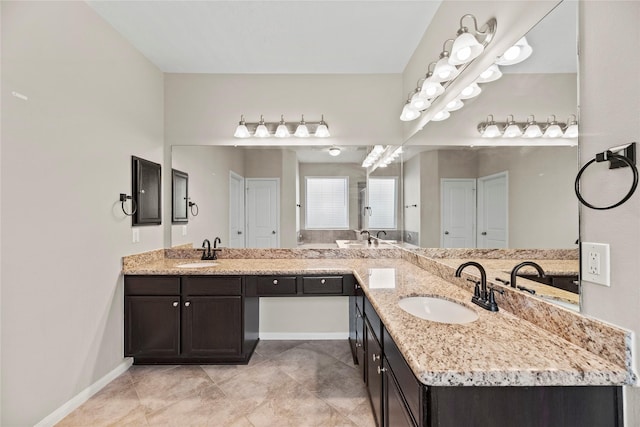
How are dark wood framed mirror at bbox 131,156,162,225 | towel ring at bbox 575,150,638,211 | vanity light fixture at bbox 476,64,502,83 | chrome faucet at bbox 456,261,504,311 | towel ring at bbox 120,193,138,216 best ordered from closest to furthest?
towel ring at bbox 575,150,638,211, chrome faucet at bbox 456,261,504,311, vanity light fixture at bbox 476,64,502,83, towel ring at bbox 120,193,138,216, dark wood framed mirror at bbox 131,156,162,225

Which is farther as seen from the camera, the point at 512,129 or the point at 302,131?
the point at 302,131

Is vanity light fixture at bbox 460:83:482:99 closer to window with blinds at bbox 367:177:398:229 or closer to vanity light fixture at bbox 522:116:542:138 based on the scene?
vanity light fixture at bbox 522:116:542:138

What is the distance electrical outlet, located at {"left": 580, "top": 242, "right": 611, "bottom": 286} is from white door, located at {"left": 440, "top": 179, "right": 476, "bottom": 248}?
77 centimetres

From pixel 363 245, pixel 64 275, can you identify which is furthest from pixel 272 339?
pixel 64 275

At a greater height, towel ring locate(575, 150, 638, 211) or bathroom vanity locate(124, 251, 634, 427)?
towel ring locate(575, 150, 638, 211)

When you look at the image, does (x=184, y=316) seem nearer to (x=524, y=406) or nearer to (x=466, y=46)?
(x=524, y=406)

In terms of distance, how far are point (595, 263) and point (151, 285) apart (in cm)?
275

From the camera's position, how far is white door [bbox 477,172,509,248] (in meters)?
1.45

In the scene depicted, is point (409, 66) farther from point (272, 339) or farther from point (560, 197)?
point (272, 339)

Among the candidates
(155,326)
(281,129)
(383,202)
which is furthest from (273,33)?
(155,326)

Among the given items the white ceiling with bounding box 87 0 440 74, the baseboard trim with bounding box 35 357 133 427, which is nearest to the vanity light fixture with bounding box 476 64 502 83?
the white ceiling with bounding box 87 0 440 74

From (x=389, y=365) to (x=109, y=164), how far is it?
2375mm

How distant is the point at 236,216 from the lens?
2906 millimetres

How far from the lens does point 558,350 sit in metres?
0.92
